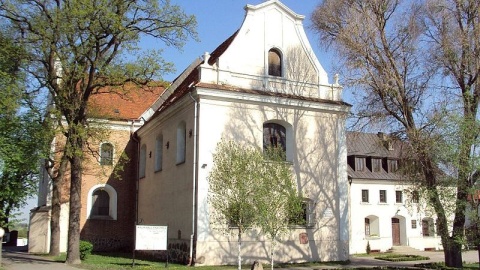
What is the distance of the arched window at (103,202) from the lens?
32.6m

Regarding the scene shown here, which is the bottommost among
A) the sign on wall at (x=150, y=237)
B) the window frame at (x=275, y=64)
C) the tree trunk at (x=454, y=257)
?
the tree trunk at (x=454, y=257)

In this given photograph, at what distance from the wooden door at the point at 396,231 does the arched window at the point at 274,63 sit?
82.8ft

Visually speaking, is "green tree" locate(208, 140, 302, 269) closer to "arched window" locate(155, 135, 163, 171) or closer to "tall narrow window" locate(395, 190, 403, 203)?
"arched window" locate(155, 135, 163, 171)

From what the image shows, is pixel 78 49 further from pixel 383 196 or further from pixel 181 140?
pixel 383 196

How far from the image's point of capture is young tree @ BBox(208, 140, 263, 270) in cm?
1859

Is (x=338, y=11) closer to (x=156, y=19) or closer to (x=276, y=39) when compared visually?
(x=276, y=39)

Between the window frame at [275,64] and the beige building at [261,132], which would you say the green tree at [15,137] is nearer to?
the beige building at [261,132]

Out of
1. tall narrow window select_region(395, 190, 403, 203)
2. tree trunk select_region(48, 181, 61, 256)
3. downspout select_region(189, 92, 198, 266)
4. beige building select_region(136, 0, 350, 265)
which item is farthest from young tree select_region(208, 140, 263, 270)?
tall narrow window select_region(395, 190, 403, 203)

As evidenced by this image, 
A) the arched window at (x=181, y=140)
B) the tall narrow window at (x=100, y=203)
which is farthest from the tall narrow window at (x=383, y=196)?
the arched window at (x=181, y=140)

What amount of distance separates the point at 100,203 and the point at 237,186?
1742cm

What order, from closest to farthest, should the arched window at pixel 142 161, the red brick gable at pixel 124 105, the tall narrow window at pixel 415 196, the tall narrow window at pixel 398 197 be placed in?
the tall narrow window at pixel 415 196 → the arched window at pixel 142 161 → the red brick gable at pixel 124 105 → the tall narrow window at pixel 398 197

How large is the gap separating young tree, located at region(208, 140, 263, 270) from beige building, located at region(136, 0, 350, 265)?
212cm

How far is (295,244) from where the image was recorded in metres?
23.6

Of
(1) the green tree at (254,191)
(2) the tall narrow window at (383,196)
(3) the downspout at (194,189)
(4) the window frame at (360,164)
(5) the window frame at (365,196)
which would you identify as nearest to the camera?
(1) the green tree at (254,191)
